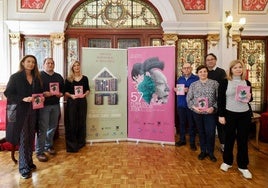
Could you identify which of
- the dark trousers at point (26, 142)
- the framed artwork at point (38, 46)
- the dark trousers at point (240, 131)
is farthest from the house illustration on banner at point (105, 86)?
the dark trousers at point (240, 131)

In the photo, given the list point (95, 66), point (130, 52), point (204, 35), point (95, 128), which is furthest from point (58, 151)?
point (204, 35)

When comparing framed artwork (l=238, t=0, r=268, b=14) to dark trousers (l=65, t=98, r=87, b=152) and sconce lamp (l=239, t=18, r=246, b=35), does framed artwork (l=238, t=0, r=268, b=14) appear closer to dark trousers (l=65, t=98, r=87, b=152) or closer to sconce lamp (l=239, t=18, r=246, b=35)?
sconce lamp (l=239, t=18, r=246, b=35)

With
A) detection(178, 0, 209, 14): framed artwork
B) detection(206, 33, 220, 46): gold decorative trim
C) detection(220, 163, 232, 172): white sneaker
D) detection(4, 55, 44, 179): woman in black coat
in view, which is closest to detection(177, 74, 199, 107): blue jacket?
detection(220, 163, 232, 172): white sneaker

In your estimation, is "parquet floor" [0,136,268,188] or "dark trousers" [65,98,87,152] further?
"dark trousers" [65,98,87,152]

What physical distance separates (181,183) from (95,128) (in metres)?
2.14

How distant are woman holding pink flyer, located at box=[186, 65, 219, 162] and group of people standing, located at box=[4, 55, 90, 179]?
5.87 ft

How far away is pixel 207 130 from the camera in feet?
12.8

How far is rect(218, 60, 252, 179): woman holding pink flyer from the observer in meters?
3.32

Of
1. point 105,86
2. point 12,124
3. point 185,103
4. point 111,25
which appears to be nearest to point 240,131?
point 185,103

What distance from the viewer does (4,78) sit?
557cm

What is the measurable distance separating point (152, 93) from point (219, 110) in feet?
4.81

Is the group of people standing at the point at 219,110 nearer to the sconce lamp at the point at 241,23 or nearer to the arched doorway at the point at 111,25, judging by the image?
the sconce lamp at the point at 241,23

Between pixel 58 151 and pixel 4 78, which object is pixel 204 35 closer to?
pixel 58 151

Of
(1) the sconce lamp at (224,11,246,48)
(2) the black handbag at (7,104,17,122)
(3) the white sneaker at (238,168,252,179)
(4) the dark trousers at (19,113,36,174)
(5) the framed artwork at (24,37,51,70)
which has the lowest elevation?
(3) the white sneaker at (238,168,252,179)
